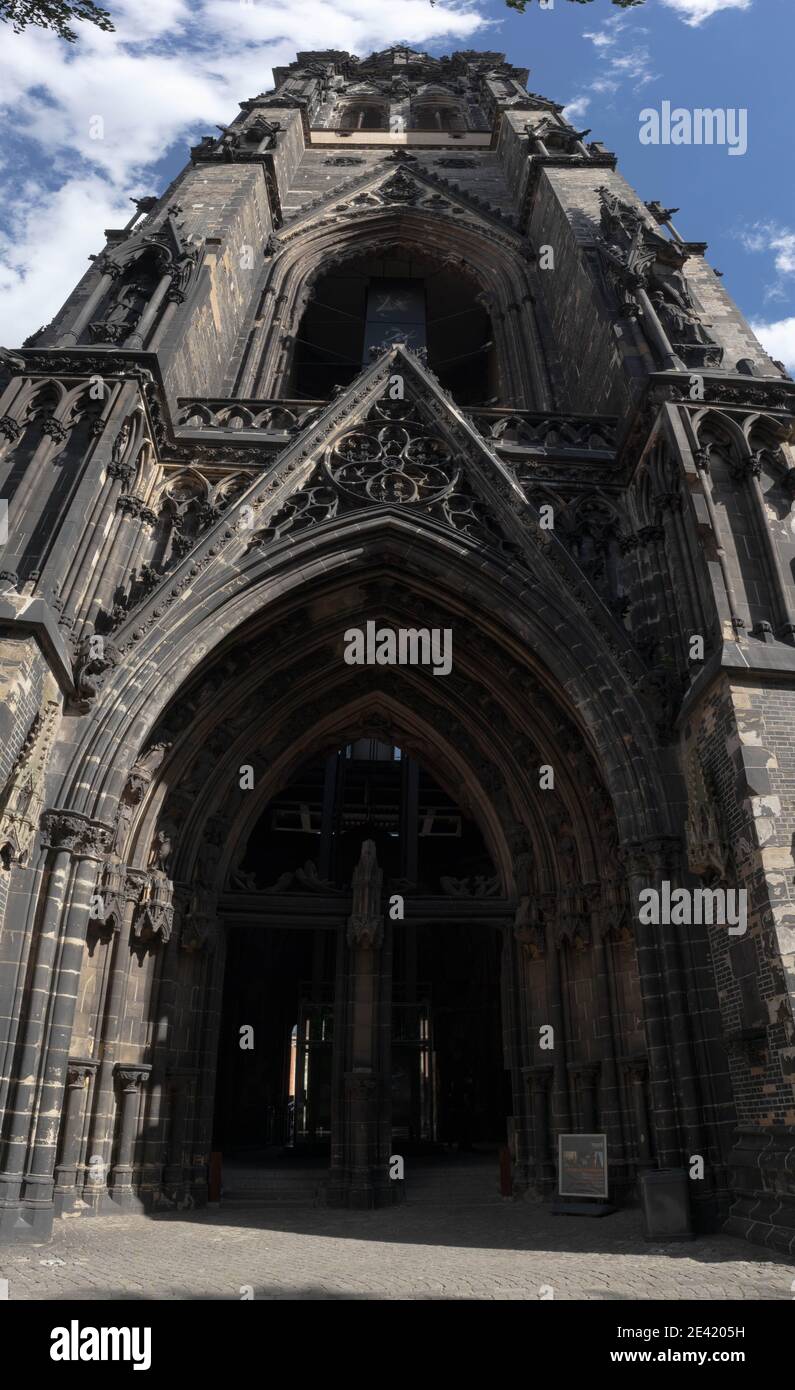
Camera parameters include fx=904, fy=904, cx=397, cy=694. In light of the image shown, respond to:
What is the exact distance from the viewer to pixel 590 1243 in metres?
7.61

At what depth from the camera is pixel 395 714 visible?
13.4 metres

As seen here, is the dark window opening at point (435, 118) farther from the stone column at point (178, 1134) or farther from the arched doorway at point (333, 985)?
the stone column at point (178, 1134)

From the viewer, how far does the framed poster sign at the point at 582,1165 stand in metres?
8.94

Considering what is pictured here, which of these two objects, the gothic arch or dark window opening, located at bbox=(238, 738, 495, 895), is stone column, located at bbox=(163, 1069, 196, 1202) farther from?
the gothic arch

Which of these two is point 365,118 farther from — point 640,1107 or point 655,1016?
point 640,1107

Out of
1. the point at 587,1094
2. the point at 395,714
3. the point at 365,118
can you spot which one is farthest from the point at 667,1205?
the point at 365,118

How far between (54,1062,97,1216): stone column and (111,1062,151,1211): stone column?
52cm

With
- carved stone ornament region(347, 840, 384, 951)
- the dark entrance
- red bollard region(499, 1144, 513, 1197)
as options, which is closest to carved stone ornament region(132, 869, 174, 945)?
carved stone ornament region(347, 840, 384, 951)

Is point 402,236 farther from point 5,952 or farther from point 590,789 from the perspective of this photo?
point 5,952

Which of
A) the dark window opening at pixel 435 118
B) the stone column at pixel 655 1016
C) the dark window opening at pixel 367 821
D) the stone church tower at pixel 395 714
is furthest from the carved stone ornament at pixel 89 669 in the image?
the dark window opening at pixel 435 118

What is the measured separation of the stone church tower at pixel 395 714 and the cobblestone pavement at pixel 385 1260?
0.52 meters

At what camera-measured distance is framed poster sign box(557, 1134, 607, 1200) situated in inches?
352

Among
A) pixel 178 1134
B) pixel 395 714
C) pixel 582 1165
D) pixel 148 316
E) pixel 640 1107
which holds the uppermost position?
pixel 148 316

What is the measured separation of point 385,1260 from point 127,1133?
3.62 metres
